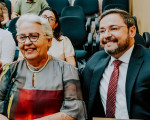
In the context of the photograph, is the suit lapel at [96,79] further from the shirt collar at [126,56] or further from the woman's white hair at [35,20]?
the woman's white hair at [35,20]

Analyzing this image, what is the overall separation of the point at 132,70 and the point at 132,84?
0.09m

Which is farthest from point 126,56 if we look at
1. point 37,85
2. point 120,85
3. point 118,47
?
point 37,85

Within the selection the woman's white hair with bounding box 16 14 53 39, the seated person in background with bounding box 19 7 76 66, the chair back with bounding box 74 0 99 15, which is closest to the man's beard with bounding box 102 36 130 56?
the woman's white hair with bounding box 16 14 53 39

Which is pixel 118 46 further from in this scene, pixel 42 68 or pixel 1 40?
pixel 1 40

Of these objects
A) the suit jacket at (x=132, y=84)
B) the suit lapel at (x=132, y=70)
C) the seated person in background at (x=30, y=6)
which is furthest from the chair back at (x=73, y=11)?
the suit lapel at (x=132, y=70)

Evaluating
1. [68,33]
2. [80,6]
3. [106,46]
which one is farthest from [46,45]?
[80,6]

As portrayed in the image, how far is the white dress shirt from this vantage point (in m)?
1.26

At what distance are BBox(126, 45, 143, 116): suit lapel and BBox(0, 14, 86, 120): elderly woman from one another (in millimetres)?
287

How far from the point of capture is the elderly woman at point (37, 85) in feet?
3.98

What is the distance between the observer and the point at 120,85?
50.6 inches

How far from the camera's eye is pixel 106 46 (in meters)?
1.31

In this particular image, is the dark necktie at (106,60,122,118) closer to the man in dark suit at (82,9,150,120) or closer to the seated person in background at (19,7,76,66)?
the man in dark suit at (82,9,150,120)

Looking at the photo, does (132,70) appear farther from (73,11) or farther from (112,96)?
(73,11)

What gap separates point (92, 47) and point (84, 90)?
1715 millimetres
